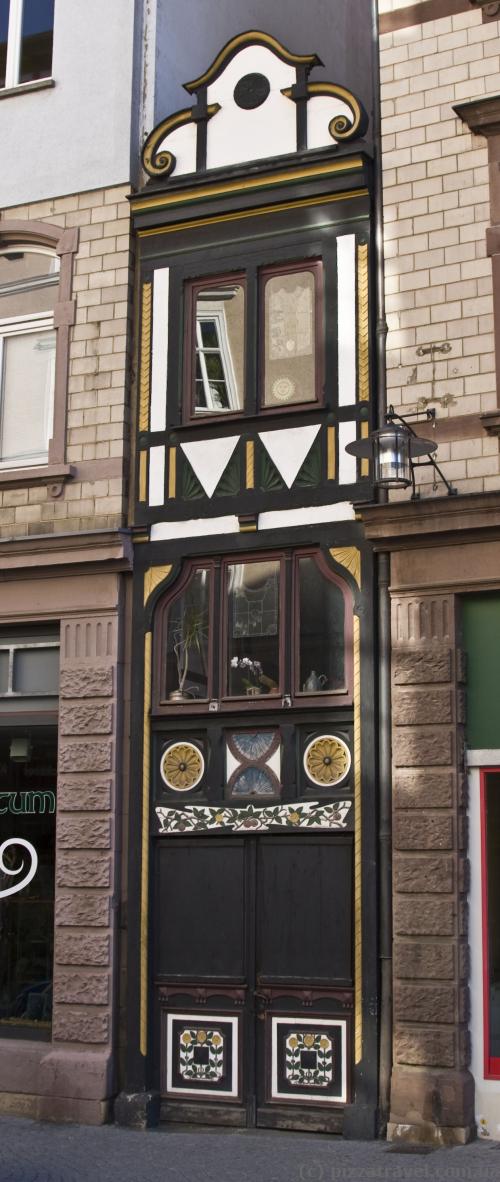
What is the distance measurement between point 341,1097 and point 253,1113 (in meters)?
0.79

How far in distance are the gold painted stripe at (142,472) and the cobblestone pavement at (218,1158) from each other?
17.7ft

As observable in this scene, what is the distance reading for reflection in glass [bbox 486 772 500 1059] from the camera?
11.6 meters

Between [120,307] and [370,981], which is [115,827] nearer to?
[370,981]

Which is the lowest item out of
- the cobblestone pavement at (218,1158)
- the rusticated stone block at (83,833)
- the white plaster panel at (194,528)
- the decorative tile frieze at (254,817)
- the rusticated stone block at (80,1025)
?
the cobblestone pavement at (218,1158)

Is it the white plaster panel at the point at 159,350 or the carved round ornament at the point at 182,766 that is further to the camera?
the white plaster panel at the point at 159,350

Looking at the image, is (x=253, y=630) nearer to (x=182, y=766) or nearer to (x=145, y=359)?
(x=182, y=766)

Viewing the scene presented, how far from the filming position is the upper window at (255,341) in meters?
13.4

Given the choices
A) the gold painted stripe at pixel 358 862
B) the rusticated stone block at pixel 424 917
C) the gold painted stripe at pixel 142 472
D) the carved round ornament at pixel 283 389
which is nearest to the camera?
the rusticated stone block at pixel 424 917

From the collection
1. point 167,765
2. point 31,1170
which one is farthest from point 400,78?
point 31,1170

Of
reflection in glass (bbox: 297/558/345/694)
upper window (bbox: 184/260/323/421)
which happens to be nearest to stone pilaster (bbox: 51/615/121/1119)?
reflection in glass (bbox: 297/558/345/694)

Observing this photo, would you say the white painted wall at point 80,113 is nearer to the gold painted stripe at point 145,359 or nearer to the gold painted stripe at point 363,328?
the gold painted stripe at point 145,359

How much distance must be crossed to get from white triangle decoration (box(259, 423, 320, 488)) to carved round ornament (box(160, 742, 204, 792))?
2409 millimetres

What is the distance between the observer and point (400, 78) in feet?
43.8

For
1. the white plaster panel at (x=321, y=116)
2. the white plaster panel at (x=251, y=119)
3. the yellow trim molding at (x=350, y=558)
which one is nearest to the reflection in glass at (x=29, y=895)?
the yellow trim molding at (x=350, y=558)
